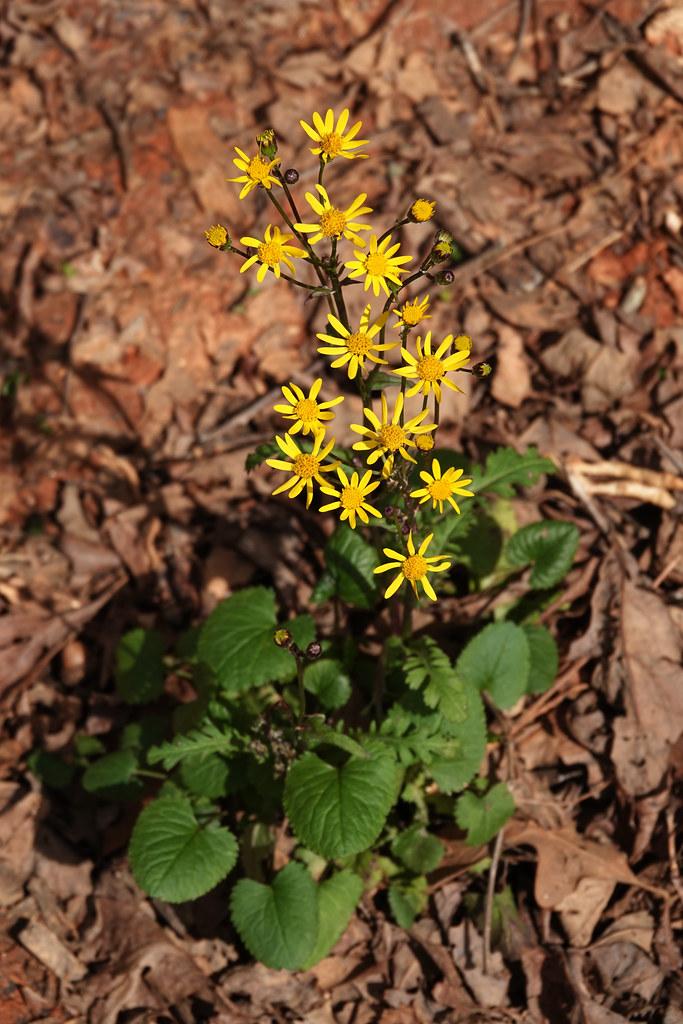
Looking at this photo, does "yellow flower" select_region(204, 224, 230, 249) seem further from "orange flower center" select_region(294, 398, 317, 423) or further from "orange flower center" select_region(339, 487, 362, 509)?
"orange flower center" select_region(339, 487, 362, 509)

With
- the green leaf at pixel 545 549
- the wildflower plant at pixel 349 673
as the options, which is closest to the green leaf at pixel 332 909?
the wildflower plant at pixel 349 673

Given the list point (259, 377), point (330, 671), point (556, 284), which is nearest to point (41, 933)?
point (330, 671)

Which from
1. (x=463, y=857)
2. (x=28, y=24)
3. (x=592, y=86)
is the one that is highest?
(x=28, y=24)

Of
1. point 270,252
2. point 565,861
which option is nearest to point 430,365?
point 270,252

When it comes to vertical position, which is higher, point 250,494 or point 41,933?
point 250,494

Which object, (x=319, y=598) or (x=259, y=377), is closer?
(x=319, y=598)

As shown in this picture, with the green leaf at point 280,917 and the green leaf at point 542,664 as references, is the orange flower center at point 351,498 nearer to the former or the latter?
the green leaf at point 542,664

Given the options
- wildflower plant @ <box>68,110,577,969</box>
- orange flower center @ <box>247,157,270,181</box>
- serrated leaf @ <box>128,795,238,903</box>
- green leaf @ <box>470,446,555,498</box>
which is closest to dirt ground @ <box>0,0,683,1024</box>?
wildflower plant @ <box>68,110,577,969</box>

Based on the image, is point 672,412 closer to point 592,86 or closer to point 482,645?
point 482,645
